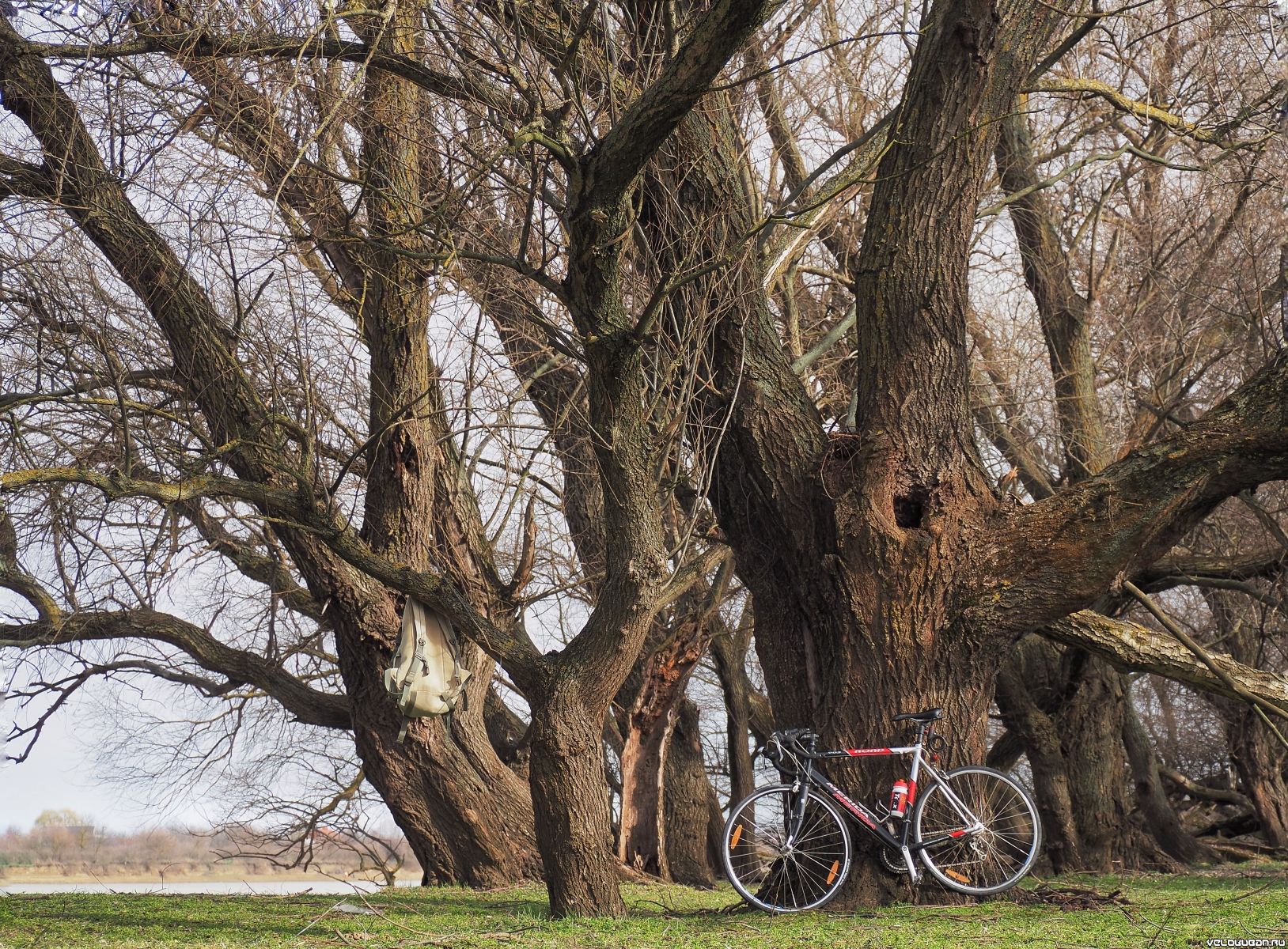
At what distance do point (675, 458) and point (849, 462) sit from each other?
1.16m

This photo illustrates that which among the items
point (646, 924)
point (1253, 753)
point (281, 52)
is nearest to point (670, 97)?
point (281, 52)

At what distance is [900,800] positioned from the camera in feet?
21.3

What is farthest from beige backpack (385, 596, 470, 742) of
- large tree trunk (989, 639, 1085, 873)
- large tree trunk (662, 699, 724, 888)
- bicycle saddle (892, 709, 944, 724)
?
large tree trunk (989, 639, 1085, 873)

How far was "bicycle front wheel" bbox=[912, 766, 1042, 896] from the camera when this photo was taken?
6.53 meters

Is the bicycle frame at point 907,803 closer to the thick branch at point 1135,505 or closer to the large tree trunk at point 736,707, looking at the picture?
the thick branch at point 1135,505

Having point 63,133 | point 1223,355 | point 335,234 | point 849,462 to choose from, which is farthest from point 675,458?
point 1223,355

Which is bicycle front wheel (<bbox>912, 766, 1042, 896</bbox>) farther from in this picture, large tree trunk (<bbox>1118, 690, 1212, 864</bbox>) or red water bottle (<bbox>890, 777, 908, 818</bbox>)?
large tree trunk (<bbox>1118, 690, 1212, 864</bbox>)

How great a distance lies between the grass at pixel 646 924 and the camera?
5.12 m

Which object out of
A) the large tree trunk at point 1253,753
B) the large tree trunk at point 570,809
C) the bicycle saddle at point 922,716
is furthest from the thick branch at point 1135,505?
the large tree trunk at point 1253,753

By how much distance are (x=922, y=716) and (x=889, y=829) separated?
2.21ft

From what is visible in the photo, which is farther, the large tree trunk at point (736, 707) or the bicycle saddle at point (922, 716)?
the large tree trunk at point (736, 707)

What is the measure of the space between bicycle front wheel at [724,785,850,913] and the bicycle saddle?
0.65 m

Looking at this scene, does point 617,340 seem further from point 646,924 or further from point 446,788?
point 446,788

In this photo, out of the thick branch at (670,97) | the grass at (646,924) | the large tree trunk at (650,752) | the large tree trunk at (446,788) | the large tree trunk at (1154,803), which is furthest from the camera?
the large tree trunk at (1154,803)
